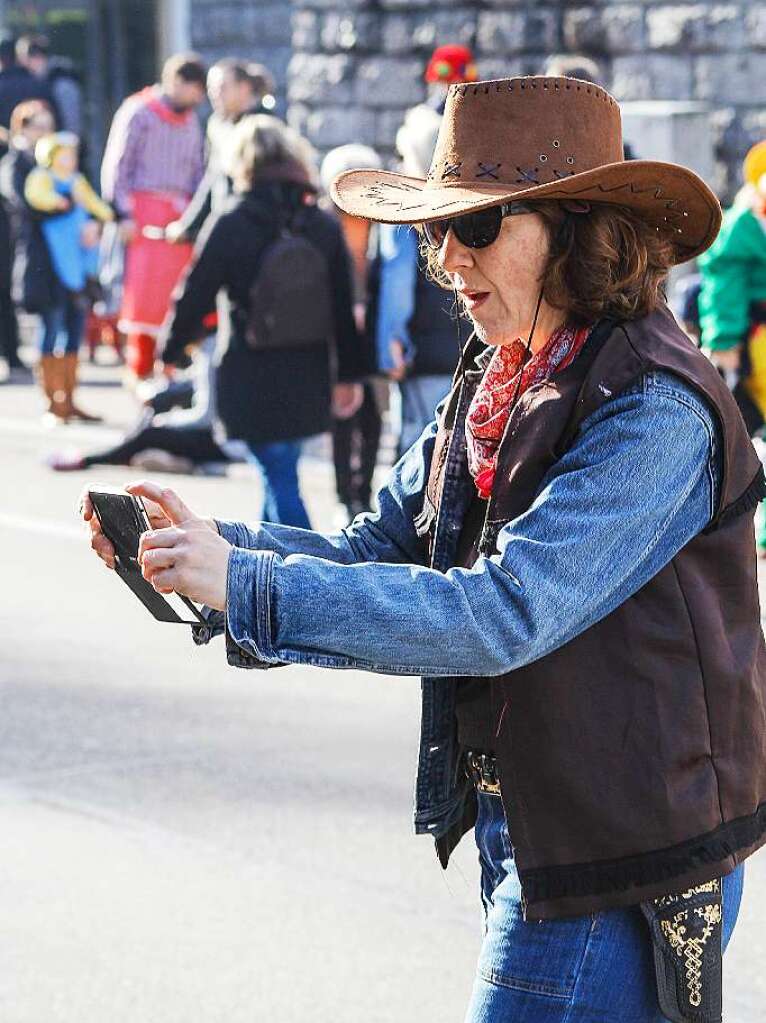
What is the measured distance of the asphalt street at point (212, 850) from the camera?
420 centimetres

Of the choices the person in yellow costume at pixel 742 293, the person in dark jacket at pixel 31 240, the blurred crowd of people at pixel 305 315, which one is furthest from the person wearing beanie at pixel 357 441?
the person in dark jacket at pixel 31 240

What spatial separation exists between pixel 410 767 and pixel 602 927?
3.22 metres

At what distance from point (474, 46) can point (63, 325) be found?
3.77 m

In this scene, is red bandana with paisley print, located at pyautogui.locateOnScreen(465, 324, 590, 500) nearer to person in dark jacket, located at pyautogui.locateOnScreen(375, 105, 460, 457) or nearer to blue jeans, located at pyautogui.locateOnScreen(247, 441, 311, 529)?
blue jeans, located at pyautogui.locateOnScreen(247, 441, 311, 529)

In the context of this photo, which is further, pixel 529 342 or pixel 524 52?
pixel 524 52

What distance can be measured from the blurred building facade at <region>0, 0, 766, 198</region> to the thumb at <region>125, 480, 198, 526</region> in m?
10.8

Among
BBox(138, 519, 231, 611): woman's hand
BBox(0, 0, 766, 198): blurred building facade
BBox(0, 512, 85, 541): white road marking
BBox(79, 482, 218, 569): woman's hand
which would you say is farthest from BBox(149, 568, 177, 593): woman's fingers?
BBox(0, 0, 766, 198): blurred building facade

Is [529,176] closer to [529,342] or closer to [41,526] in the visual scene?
[529,342]

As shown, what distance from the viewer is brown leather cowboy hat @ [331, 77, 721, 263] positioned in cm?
250

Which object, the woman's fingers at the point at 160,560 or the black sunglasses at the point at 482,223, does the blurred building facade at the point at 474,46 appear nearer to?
the black sunglasses at the point at 482,223

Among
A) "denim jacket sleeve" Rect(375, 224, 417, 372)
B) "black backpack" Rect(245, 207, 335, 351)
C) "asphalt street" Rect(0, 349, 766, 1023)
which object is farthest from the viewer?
"denim jacket sleeve" Rect(375, 224, 417, 372)

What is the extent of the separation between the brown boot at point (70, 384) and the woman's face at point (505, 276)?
34.4ft

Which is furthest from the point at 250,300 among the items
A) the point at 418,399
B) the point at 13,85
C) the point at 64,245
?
the point at 13,85

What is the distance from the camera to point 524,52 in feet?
47.0
